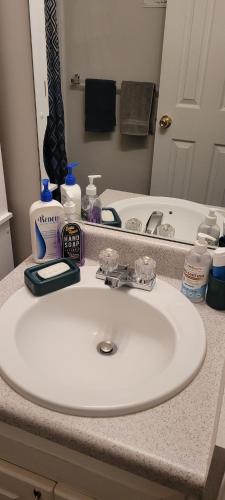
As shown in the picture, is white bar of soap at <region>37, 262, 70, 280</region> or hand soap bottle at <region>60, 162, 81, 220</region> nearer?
white bar of soap at <region>37, 262, 70, 280</region>

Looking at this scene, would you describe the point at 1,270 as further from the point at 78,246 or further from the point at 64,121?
the point at 64,121

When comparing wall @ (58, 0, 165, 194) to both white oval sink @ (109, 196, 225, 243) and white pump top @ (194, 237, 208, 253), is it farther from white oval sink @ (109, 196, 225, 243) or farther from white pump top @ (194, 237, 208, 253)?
white pump top @ (194, 237, 208, 253)

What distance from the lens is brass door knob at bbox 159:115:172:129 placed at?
101cm

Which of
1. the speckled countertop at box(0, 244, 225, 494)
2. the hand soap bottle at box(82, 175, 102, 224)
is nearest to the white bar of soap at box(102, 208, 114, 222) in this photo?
the hand soap bottle at box(82, 175, 102, 224)

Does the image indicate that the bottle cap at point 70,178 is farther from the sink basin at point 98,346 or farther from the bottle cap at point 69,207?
the sink basin at point 98,346

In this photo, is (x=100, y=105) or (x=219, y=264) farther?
(x=100, y=105)

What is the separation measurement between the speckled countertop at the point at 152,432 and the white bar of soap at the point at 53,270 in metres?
0.30

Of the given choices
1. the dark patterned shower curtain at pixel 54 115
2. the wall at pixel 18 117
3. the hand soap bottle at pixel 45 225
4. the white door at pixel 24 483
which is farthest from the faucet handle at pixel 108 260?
the white door at pixel 24 483

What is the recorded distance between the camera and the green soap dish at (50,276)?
3.02 ft

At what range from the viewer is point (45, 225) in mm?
1008

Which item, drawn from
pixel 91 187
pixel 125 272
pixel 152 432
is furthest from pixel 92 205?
pixel 152 432

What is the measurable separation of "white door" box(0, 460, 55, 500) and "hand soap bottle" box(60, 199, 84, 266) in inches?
20.4

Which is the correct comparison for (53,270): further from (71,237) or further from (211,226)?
(211,226)

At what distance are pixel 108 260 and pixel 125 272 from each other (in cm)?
6
